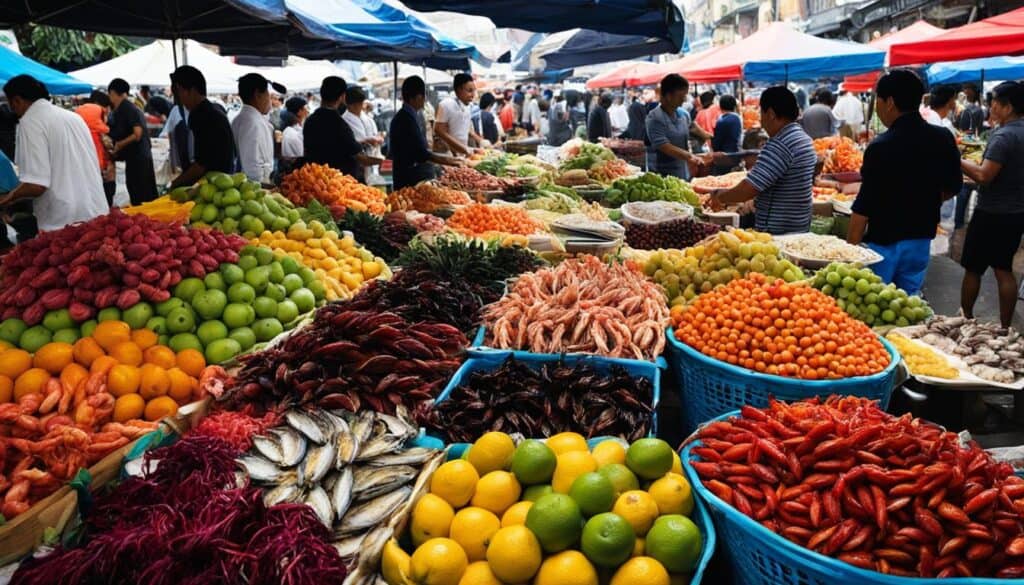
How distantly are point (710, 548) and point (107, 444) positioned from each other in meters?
2.14

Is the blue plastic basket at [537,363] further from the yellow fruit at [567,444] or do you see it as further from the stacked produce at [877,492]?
the stacked produce at [877,492]

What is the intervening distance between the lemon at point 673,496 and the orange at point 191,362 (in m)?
2.08

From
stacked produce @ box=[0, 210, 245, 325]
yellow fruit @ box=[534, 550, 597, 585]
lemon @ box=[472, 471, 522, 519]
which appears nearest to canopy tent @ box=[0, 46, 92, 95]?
stacked produce @ box=[0, 210, 245, 325]

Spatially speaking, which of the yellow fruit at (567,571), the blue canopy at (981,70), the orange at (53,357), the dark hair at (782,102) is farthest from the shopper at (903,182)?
the blue canopy at (981,70)

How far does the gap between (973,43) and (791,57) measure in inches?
132

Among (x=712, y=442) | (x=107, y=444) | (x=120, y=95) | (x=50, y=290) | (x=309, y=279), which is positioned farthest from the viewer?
(x=120, y=95)

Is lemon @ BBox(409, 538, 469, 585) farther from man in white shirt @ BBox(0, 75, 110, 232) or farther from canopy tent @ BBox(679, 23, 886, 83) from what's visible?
canopy tent @ BBox(679, 23, 886, 83)

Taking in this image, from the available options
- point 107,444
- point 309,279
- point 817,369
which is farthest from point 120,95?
point 817,369

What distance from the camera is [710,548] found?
1941 mm

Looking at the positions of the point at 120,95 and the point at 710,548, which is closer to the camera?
the point at 710,548

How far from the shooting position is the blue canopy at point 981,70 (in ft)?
49.3

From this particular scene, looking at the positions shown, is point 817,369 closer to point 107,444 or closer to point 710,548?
point 710,548

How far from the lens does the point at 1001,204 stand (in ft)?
19.6

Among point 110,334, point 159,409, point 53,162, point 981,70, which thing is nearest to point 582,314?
point 159,409
